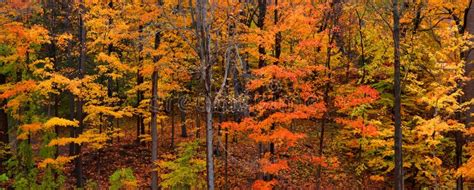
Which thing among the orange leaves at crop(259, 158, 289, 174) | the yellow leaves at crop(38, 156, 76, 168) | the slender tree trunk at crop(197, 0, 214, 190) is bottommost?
the yellow leaves at crop(38, 156, 76, 168)

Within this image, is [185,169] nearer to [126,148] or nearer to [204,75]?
[204,75]

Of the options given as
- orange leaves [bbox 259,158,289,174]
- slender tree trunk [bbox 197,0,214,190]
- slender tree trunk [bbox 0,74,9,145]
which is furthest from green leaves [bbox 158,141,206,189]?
slender tree trunk [bbox 0,74,9,145]

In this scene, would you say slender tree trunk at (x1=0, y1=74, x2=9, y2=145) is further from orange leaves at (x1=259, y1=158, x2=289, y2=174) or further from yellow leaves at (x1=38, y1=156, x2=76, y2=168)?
orange leaves at (x1=259, y1=158, x2=289, y2=174)

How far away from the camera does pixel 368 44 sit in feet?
91.6

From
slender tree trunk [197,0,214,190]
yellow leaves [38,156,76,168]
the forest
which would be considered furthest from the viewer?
yellow leaves [38,156,76,168]

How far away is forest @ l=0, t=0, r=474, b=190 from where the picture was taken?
16.3 m

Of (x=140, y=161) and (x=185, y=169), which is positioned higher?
(x=185, y=169)

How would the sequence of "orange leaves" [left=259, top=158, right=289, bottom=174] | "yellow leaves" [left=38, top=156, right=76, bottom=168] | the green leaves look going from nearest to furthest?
"orange leaves" [left=259, top=158, right=289, bottom=174], the green leaves, "yellow leaves" [left=38, top=156, right=76, bottom=168]

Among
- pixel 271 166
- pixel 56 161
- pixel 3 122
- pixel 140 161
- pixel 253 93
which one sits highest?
pixel 253 93

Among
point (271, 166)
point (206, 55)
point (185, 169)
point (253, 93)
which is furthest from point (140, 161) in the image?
point (206, 55)

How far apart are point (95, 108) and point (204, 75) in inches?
395

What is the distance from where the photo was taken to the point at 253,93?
21703mm

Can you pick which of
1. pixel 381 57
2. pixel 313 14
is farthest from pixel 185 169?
pixel 381 57

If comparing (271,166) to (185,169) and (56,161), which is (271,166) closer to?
(185,169)
